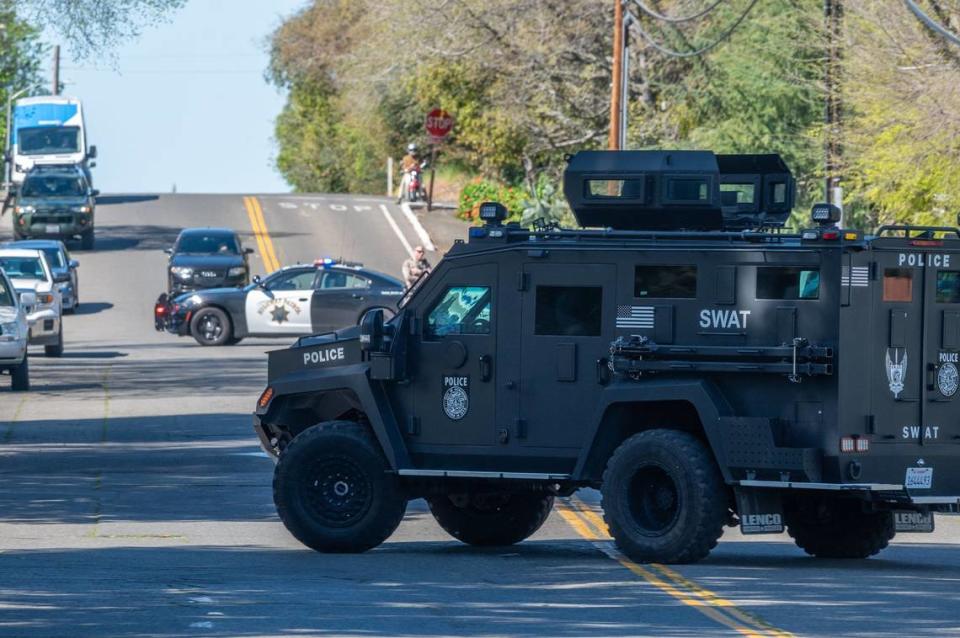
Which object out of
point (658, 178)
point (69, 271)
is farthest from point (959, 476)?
point (69, 271)

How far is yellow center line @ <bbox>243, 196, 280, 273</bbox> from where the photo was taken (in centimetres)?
5231

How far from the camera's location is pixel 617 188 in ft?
49.5

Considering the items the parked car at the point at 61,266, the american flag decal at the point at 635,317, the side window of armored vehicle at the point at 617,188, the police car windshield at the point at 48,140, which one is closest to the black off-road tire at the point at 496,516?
the american flag decal at the point at 635,317

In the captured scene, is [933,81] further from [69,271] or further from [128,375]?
[69,271]

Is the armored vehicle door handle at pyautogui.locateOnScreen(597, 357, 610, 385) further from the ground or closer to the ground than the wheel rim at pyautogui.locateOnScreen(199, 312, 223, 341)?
further from the ground

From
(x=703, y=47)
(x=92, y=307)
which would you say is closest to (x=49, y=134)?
(x=92, y=307)

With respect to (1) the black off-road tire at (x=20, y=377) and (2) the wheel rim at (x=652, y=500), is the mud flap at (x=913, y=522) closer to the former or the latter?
(2) the wheel rim at (x=652, y=500)

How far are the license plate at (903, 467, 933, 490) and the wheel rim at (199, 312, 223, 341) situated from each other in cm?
2413

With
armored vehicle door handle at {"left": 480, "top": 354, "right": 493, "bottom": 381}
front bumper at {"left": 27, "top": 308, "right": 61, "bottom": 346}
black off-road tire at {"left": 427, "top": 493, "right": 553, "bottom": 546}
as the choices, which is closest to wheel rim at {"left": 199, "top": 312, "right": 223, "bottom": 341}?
front bumper at {"left": 27, "top": 308, "right": 61, "bottom": 346}

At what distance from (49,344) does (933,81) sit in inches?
626

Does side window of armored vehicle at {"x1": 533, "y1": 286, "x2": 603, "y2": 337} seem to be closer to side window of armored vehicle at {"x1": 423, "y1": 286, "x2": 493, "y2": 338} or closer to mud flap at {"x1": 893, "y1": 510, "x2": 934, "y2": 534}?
A: side window of armored vehicle at {"x1": 423, "y1": 286, "x2": 493, "y2": 338}

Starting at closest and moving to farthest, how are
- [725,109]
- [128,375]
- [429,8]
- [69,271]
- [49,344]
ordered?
[128,375] < [49,344] < [69,271] < [725,109] < [429,8]

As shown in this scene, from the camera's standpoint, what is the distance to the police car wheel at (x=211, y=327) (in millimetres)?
35625

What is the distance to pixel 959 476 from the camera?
514 inches
